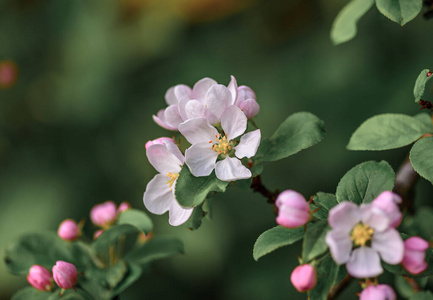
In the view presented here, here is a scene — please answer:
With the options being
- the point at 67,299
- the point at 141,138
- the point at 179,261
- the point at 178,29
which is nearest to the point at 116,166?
the point at 141,138

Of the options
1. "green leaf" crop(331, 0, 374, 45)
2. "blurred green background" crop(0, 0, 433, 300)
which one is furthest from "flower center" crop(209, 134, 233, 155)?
"blurred green background" crop(0, 0, 433, 300)

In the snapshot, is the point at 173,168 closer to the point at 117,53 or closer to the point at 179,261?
the point at 179,261

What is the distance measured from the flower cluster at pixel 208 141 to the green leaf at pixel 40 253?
493mm

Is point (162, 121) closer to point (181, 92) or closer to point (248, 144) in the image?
point (181, 92)

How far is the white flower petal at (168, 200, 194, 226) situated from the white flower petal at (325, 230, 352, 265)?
436mm

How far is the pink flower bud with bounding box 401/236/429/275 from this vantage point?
119 centimetres

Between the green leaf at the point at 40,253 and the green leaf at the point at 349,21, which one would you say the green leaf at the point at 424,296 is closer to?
the green leaf at the point at 349,21

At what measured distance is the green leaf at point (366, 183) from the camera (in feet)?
4.52

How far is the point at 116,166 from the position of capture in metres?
4.07

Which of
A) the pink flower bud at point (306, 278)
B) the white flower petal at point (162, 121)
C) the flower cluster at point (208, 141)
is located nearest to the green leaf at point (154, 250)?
the flower cluster at point (208, 141)

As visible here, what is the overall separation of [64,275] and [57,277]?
0.07ft

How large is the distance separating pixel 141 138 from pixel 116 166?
0.96 feet

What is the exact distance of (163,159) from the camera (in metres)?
1.54

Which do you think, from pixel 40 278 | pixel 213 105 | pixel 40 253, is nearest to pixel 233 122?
pixel 213 105
